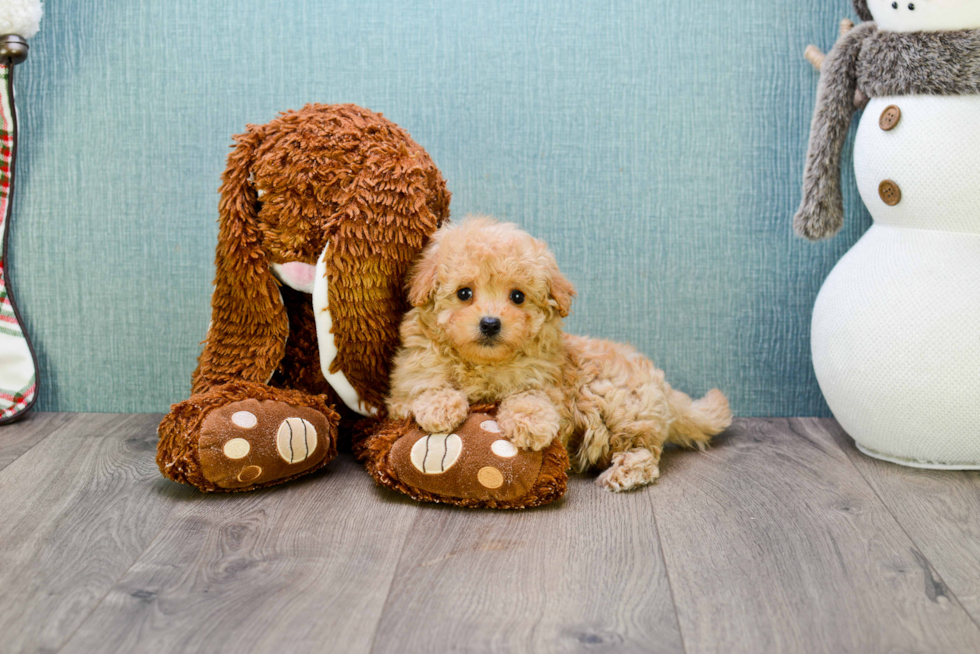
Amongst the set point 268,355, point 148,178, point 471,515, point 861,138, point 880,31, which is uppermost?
point 880,31

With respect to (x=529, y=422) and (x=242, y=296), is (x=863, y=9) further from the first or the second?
(x=242, y=296)

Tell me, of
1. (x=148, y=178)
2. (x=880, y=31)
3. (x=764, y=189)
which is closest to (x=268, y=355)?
(x=148, y=178)

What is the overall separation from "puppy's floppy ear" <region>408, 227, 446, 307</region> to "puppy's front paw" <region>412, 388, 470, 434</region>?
133 mm

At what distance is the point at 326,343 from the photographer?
1.28 metres

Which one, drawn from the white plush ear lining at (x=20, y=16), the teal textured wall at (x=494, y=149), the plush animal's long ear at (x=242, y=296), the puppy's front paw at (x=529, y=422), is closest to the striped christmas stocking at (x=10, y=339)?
the teal textured wall at (x=494, y=149)

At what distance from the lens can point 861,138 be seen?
1.41 metres

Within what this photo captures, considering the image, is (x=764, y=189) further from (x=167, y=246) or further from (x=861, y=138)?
(x=167, y=246)

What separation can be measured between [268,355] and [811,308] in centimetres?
101

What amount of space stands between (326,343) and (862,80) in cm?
93

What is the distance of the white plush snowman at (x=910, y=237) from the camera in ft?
4.21

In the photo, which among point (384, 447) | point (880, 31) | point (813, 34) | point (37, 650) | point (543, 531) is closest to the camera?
point (37, 650)

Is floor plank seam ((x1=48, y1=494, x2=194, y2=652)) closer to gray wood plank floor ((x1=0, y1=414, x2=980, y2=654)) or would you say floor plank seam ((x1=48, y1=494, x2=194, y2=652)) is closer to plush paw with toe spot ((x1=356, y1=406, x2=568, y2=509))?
gray wood plank floor ((x1=0, y1=414, x2=980, y2=654))

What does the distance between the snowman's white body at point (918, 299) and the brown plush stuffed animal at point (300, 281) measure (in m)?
0.69

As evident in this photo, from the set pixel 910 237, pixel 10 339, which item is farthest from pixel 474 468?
pixel 10 339
